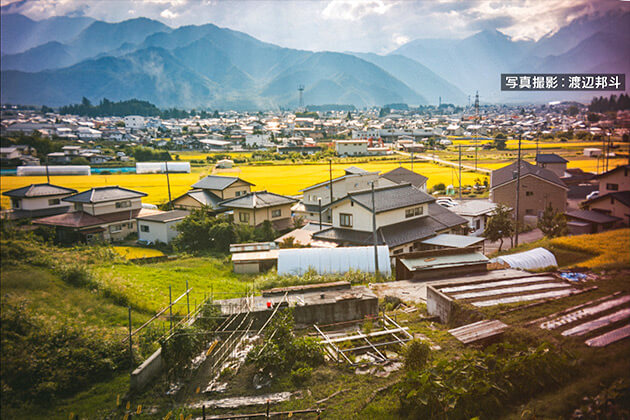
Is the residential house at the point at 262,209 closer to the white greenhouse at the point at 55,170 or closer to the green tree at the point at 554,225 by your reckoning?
the white greenhouse at the point at 55,170

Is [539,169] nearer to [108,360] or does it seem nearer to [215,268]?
[215,268]

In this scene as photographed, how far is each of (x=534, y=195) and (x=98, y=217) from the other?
2527 centimetres

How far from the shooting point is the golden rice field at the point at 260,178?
82.3ft

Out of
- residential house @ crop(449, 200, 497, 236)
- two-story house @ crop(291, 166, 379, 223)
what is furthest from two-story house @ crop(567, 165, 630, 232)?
two-story house @ crop(291, 166, 379, 223)

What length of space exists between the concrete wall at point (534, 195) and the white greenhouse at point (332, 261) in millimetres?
13310

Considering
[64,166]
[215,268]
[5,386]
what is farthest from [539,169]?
[64,166]

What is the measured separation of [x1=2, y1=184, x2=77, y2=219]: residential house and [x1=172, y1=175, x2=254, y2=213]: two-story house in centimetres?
658

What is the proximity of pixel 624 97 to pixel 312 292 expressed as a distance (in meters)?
6.75

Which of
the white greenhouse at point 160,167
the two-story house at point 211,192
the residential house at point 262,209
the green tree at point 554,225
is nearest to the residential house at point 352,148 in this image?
the white greenhouse at point 160,167

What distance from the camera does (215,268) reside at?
14.8m

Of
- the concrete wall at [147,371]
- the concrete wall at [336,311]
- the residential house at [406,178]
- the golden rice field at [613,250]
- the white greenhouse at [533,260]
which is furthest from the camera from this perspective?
the residential house at [406,178]

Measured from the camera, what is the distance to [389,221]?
15844mm

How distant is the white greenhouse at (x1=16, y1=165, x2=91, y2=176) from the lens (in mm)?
13234

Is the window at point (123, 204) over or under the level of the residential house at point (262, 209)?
over
